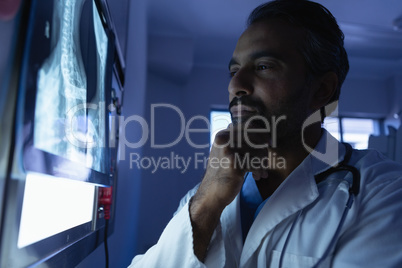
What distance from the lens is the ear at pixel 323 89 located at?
1062mm

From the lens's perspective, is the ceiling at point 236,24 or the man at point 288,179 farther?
the ceiling at point 236,24

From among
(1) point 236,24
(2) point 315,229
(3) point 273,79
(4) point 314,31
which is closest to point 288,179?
(2) point 315,229

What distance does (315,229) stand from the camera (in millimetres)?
759

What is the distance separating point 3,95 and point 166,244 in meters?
0.61

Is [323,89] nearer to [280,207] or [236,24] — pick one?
[280,207]

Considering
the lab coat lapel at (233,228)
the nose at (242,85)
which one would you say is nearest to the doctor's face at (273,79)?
the nose at (242,85)

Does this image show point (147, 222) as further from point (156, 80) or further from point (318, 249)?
point (318, 249)

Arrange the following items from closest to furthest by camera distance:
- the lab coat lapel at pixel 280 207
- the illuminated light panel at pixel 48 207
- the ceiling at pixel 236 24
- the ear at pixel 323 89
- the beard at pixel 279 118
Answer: the illuminated light panel at pixel 48 207
the lab coat lapel at pixel 280 207
the beard at pixel 279 118
the ear at pixel 323 89
the ceiling at pixel 236 24

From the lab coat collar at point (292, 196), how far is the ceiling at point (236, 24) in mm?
2148

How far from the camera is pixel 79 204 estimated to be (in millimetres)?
717

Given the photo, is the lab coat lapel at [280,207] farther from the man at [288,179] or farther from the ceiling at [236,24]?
the ceiling at [236,24]

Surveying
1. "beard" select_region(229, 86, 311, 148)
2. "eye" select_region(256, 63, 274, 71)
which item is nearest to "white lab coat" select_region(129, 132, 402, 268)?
"beard" select_region(229, 86, 311, 148)

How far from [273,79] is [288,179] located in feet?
1.10

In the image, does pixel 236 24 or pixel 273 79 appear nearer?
pixel 273 79
